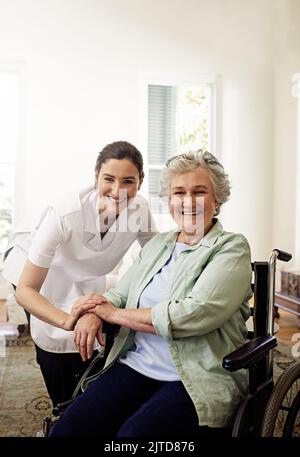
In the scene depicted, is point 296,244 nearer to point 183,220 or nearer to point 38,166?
point 38,166

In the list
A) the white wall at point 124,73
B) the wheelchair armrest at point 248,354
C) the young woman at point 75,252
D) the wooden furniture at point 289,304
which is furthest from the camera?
the white wall at point 124,73

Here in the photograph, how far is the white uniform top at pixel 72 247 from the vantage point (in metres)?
1.24

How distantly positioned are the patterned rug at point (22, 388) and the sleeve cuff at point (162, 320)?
81cm

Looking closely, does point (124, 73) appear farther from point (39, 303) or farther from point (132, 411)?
point (132, 411)

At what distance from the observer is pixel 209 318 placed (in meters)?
0.95

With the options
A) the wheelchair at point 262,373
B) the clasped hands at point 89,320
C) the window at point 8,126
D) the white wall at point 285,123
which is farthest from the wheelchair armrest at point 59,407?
the white wall at point 285,123

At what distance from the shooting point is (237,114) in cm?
331

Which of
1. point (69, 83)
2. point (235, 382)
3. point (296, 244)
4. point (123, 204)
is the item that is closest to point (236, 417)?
point (235, 382)

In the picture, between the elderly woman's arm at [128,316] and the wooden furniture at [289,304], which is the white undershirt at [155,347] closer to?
the elderly woman's arm at [128,316]

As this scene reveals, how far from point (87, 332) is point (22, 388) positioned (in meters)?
1.08

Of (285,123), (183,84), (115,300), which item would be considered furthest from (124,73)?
(115,300)

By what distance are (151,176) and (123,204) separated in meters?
2.20

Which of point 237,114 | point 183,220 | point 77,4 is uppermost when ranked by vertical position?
point 77,4

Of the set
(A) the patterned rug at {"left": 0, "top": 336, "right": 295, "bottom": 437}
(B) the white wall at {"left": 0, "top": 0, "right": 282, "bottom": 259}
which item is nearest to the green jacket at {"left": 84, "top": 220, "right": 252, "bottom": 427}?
(A) the patterned rug at {"left": 0, "top": 336, "right": 295, "bottom": 437}
